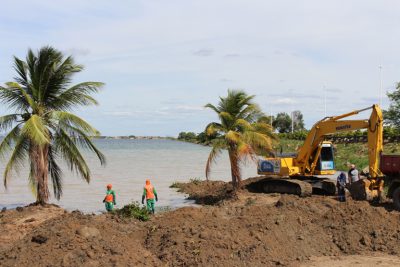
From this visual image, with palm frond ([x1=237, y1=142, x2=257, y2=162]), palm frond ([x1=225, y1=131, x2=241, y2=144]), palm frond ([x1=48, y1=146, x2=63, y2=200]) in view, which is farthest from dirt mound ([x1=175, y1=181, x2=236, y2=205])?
palm frond ([x1=48, y1=146, x2=63, y2=200])

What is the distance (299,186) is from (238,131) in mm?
3663

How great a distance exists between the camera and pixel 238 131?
2322cm

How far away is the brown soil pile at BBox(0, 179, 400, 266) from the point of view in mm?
11469

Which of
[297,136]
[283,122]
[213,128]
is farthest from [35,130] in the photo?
[283,122]

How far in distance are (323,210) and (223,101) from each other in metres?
8.33

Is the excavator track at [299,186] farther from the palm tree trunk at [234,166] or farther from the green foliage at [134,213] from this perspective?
the green foliage at [134,213]

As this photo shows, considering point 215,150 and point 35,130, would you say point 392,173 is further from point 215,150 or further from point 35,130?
point 35,130

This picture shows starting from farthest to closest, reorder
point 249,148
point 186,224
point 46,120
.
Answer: point 249,148, point 46,120, point 186,224

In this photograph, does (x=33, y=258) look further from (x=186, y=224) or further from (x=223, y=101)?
(x=223, y=101)

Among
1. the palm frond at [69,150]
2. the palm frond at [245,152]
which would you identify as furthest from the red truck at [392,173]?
the palm frond at [69,150]

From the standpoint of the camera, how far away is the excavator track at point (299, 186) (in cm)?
2269

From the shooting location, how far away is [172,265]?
474 inches

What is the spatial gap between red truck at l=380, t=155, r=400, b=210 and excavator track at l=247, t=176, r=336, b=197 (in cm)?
412

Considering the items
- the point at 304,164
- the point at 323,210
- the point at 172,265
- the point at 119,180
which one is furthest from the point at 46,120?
the point at 119,180
